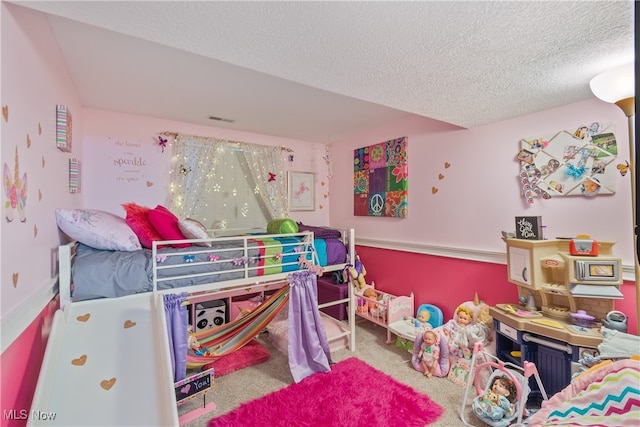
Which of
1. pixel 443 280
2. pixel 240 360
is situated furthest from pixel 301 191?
pixel 240 360

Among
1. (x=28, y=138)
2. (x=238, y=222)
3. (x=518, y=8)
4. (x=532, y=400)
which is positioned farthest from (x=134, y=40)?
(x=532, y=400)

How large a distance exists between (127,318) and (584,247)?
2.78 meters

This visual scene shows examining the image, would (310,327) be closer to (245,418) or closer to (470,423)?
(245,418)

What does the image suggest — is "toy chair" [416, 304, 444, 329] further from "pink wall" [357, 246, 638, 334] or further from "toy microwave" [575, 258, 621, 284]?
"toy microwave" [575, 258, 621, 284]

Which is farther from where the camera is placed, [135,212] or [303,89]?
[303,89]

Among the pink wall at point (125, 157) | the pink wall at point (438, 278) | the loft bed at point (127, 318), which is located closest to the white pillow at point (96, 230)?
the loft bed at point (127, 318)

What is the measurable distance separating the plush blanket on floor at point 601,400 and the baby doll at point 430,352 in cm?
95

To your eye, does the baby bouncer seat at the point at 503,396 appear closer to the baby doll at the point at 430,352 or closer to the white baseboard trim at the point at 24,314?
the baby doll at the point at 430,352

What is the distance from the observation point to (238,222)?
12.0ft

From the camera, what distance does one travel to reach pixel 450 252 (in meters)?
2.92

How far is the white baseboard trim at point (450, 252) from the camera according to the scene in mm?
1928

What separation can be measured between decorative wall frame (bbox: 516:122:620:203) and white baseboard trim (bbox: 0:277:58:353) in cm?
314

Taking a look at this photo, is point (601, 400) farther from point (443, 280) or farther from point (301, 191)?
point (301, 191)

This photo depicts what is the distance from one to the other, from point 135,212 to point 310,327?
5.42 feet
